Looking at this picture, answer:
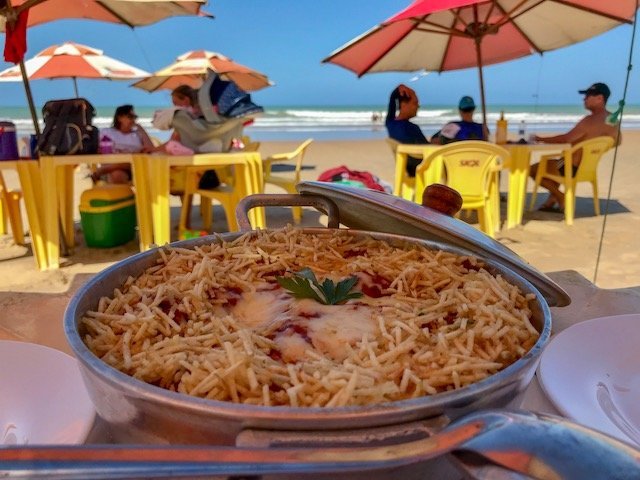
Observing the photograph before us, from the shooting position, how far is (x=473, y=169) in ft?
14.5

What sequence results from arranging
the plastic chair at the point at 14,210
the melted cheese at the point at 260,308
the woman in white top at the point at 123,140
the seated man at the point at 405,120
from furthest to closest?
the seated man at the point at 405,120, the plastic chair at the point at 14,210, the woman in white top at the point at 123,140, the melted cheese at the point at 260,308

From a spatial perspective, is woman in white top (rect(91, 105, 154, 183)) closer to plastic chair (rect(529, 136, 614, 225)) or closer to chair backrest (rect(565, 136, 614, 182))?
plastic chair (rect(529, 136, 614, 225))

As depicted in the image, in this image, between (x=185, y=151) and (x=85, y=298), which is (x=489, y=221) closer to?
(x=185, y=151)

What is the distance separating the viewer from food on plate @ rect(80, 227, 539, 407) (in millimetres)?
489

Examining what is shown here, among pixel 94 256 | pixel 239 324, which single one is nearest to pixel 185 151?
pixel 94 256

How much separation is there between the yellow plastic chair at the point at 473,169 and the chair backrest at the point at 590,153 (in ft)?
4.57

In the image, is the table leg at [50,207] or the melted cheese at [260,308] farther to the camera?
the table leg at [50,207]

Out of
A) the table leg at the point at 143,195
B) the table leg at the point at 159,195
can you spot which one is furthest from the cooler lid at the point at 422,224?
the table leg at the point at 143,195

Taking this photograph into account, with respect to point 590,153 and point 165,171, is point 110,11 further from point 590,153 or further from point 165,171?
point 590,153

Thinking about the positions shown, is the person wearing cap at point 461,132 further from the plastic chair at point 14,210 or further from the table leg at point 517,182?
the plastic chair at point 14,210

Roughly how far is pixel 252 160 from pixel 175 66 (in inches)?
176

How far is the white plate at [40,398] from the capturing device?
1.99 ft

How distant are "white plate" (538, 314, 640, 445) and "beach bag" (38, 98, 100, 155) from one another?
3.82 meters

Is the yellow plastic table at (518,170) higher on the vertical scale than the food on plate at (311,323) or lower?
lower
